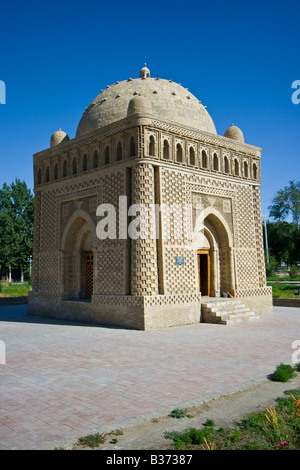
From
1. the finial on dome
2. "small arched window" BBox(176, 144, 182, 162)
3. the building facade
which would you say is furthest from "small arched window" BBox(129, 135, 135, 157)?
the finial on dome

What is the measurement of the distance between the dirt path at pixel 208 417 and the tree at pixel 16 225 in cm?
3709

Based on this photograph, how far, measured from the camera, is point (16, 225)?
41031 millimetres

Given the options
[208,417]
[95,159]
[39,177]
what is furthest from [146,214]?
[208,417]

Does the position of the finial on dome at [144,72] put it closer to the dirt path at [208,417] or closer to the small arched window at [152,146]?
the small arched window at [152,146]

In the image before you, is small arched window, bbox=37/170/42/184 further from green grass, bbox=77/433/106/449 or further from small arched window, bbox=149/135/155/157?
green grass, bbox=77/433/106/449

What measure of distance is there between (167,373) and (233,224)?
377 inches

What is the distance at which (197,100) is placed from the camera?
1625 cm

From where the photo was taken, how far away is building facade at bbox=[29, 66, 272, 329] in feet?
40.0

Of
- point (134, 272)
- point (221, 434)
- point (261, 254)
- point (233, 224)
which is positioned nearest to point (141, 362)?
point (221, 434)

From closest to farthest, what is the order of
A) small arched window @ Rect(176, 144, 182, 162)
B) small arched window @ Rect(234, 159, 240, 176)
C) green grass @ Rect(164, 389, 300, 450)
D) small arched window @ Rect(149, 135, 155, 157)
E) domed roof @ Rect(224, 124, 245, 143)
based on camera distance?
green grass @ Rect(164, 389, 300, 450) < small arched window @ Rect(149, 135, 155, 157) < small arched window @ Rect(176, 144, 182, 162) < small arched window @ Rect(234, 159, 240, 176) < domed roof @ Rect(224, 124, 245, 143)

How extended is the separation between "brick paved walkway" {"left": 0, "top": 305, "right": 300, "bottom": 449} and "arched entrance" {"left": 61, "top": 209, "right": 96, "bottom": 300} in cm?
346

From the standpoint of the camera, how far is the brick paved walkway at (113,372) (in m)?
4.46

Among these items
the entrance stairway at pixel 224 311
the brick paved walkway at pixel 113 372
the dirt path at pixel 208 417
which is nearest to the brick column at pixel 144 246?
the brick paved walkway at pixel 113 372

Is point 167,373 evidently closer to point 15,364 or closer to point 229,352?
point 229,352
